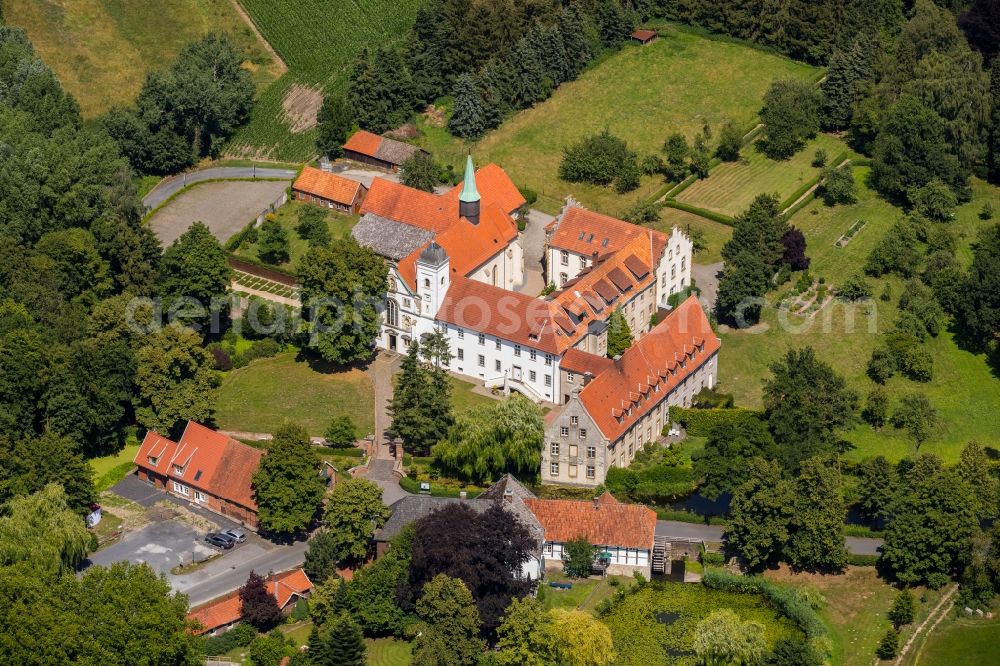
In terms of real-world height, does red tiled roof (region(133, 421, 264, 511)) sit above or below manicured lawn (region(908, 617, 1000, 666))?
above

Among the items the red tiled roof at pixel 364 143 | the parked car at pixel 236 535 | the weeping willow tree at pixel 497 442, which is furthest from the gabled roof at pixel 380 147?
the parked car at pixel 236 535

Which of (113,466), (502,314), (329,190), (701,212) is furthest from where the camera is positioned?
(701,212)

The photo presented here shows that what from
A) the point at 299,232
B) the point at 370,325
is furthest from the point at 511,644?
the point at 299,232

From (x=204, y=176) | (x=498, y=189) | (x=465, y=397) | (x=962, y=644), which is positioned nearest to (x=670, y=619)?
(x=962, y=644)

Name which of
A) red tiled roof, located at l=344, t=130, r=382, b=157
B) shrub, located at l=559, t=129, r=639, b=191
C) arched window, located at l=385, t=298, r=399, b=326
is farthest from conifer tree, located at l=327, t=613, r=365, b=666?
red tiled roof, located at l=344, t=130, r=382, b=157

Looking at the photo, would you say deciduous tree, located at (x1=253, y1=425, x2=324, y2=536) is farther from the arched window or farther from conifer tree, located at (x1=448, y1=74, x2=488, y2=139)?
conifer tree, located at (x1=448, y1=74, x2=488, y2=139)

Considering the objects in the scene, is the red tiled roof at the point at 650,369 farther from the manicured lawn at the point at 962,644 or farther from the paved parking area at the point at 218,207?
the paved parking area at the point at 218,207

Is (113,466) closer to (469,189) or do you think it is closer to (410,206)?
(410,206)
